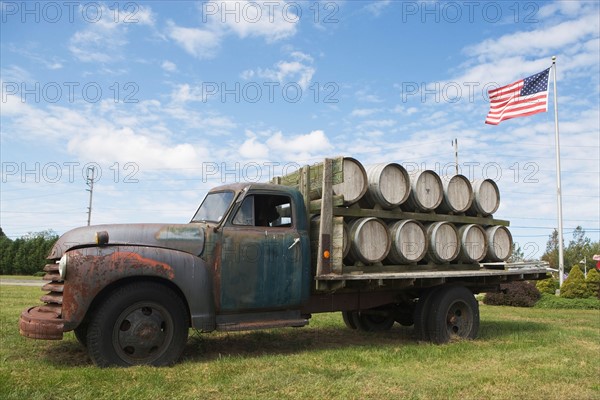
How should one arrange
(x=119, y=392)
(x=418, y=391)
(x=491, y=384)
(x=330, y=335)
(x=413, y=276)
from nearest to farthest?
(x=119, y=392) → (x=418, y=391) → (x=491, y=384) → (x=413, y=276) → (x=330, y=335)

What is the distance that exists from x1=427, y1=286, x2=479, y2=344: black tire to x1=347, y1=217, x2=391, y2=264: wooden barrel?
1213 millimetres

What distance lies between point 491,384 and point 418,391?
0.83 meters

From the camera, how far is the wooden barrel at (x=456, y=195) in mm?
7906

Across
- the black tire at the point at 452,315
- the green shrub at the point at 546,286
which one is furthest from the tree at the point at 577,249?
the black tire at the point at 452,315

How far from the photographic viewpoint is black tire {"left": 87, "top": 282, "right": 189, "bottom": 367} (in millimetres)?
5223

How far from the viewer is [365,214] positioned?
6.95m

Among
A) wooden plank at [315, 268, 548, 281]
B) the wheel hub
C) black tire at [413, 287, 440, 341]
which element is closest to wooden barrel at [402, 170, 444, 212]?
wooden plank at [315, 268, 548, 281]

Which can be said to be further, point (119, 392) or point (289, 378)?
point (289, 378)

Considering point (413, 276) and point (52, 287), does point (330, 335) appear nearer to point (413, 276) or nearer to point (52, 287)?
point (413, 276)

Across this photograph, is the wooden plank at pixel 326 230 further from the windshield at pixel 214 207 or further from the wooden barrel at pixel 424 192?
the wooden barrel at pixel 424 192

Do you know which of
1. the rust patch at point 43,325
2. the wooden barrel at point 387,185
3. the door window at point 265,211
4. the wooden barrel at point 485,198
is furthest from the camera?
the wooden barrel at point 485,198

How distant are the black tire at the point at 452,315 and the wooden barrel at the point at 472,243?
0.53 m

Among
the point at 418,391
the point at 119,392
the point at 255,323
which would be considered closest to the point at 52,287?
the point at 119,392

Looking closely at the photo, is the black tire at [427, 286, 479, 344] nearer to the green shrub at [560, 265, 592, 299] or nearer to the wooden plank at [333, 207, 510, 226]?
the wooden plank at [333, 207, 510, 226]
